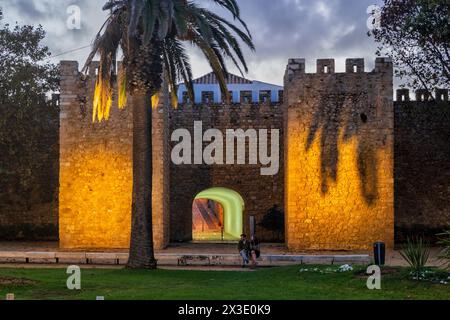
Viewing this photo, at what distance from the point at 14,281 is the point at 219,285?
3.59 m

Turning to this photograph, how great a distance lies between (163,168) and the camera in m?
22.2

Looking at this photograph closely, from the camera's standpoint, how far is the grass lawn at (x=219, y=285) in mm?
10695

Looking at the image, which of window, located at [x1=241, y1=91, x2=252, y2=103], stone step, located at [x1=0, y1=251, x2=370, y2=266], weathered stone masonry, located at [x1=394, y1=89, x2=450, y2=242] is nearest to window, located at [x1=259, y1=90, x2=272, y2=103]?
window, located at [x1=241, y1=91, x2=252, y2=103]

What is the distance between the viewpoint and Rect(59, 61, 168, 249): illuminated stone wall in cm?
2188

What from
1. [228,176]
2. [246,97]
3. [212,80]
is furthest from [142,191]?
[212,80]

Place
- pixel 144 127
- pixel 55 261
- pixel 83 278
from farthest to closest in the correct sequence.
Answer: pixel 55 261
pixel 144 127
pixel 83 278

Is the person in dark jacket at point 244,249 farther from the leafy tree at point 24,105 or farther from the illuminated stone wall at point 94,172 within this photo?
the leafy tree at point 24,105

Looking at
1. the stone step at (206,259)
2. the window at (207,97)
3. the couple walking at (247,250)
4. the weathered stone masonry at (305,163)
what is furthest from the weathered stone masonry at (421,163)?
the couple walking at (247,250)

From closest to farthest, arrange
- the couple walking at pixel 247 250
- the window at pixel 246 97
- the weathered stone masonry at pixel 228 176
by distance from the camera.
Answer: the couple walking at pixel 247 250, the weathered stone masonry at pixel 228 176, the window at pixel 246 97

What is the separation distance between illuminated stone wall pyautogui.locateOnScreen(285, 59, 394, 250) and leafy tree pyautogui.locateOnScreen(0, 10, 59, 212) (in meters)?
8.44
